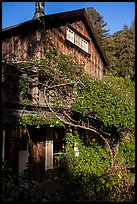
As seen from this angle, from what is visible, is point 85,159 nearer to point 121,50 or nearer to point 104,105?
point 104,105

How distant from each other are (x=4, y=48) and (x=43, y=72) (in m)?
3.94

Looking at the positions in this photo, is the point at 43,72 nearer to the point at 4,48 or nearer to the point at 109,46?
the point at 4,48

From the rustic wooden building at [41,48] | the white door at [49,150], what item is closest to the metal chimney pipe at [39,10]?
the rustic wooden building at [41,48]

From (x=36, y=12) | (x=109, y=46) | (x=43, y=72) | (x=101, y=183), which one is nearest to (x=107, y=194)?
(x=101, y=183)

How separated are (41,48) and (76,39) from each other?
274cm

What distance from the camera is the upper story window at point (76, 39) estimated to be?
427 inches

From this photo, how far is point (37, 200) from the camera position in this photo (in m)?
4.82

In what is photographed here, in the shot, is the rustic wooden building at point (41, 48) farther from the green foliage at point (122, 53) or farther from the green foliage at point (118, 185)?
the green foliage at point (122, 53)

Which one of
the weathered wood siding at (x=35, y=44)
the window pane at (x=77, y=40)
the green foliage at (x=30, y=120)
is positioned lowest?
the green foliage at (x=30, y=120)

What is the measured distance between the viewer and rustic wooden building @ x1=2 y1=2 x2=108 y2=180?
735cm

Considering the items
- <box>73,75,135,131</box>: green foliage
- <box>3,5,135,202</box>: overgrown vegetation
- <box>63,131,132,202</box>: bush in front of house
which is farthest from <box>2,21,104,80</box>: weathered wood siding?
<box>63,131,132,202</box>: bush in front of house

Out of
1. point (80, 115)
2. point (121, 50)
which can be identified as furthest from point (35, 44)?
point (121, 50)

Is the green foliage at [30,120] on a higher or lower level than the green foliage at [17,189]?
higher

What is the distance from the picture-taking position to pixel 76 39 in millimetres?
11430
